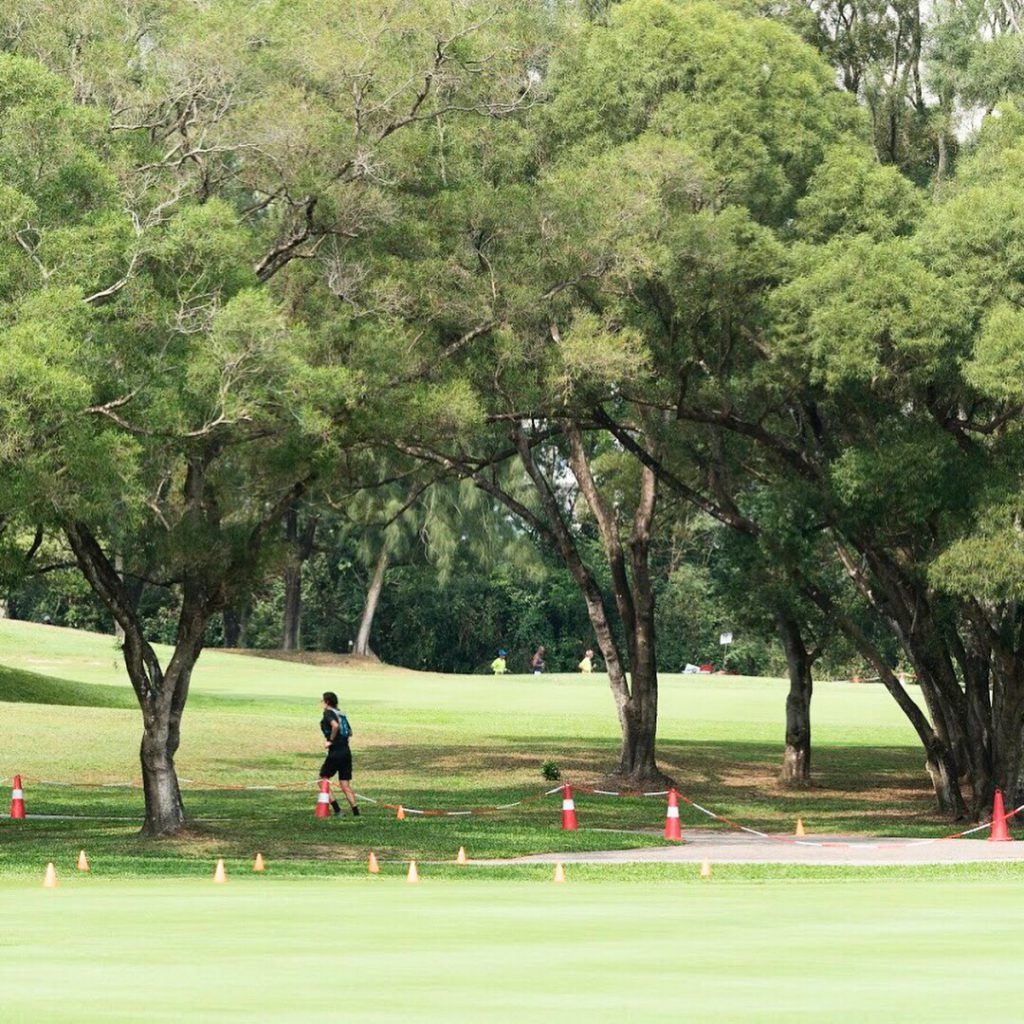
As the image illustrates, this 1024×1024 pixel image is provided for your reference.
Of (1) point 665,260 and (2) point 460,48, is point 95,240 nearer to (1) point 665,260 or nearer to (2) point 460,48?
(2) point 460,48

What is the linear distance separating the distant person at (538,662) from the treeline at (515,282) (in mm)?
55078

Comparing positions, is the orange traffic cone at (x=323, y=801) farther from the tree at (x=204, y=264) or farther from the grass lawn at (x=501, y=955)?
the grass lawn at (x=501, y=955)

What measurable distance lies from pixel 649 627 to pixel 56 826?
12554mm

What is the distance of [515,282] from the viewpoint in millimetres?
28125

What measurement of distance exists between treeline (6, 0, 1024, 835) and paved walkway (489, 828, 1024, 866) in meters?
3.61

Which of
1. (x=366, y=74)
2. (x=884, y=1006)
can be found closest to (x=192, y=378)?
(x=366, y=74)

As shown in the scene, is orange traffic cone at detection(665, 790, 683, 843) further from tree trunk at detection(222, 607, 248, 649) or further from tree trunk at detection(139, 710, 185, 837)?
tree trunk at detection(222, 607, 248, 649)

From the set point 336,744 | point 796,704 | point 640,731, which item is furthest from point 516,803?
point 796,704

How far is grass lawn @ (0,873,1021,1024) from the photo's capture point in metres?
8.86

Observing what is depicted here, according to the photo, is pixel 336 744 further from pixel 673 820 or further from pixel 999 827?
pixel 999 827

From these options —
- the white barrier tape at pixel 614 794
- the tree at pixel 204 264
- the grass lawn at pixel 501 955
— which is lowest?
the white barrier tape at pixel 614 794

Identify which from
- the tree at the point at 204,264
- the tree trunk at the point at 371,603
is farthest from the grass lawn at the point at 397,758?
the tree trunk at the point at 371,603

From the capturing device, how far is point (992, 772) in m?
33.9

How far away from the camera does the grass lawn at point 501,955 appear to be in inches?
349
